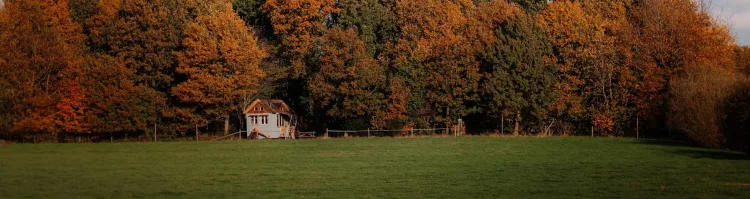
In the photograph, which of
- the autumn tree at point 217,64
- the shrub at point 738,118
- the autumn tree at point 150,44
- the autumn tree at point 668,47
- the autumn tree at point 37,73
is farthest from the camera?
the autumn tree at point 150,44

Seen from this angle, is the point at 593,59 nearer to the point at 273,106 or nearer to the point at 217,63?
the point at 273,106

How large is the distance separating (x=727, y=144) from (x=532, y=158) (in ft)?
35.6

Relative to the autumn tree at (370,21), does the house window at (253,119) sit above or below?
below

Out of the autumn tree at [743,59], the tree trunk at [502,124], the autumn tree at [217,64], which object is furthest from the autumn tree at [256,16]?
the autumn tree at [743,59]

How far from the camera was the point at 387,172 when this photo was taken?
3319cm

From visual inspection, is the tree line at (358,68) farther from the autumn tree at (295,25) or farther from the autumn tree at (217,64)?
the autumn tree at (295,25)

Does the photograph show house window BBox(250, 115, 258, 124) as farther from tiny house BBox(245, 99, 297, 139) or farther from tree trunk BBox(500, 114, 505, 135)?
tree trunk BBox(500, 114, 505, 135)

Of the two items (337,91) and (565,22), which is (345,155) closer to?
(337,91)

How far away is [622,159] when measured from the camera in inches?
1508

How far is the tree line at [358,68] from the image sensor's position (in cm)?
6406

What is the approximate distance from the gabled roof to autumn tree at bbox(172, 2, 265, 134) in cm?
305

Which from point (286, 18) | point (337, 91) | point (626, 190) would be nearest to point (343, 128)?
point (337, 91)

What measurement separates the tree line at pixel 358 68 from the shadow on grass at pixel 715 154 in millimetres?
19574

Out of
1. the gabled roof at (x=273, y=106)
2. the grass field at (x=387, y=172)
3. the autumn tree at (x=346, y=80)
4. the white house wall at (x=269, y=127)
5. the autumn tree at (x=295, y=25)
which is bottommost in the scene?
the grass field at (x=387, y=172)
